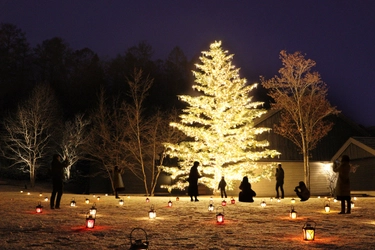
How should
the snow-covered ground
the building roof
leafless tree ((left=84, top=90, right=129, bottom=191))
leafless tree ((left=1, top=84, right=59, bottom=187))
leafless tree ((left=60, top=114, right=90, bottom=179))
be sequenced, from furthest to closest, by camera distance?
1. leafless tree ((left=60, top=114, right=90, bottom=179))
2. leafless tree ((left=1, top=84, right=59, bottom=187))
3. leafless tree ((left=84, top=90, right=129, bottom=191))
4. the building roof
5. the snow-covered ground

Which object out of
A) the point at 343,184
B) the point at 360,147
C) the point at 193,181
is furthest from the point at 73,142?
the point at 343,184

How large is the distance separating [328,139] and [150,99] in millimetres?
28500

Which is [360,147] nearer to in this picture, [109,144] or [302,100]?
[302,100]

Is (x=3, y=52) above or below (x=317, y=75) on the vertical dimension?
above

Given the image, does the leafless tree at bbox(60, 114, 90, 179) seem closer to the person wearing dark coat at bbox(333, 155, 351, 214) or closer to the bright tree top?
the bright tree top

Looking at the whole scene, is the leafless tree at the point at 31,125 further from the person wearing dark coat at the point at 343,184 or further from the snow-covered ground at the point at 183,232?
the person wearing dark coat at the point at 343,184

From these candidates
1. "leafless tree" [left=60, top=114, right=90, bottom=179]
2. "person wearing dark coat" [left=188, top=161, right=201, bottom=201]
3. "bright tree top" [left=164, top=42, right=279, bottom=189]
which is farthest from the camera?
"leafless tree" [left=60, top=114, right=90, bottom=179]

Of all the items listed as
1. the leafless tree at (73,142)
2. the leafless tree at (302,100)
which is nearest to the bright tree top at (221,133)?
the leafless tree at (302,100)

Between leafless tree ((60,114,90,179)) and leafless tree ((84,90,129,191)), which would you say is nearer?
leafless tree ((84,90,129,191))

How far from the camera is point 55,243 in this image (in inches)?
334

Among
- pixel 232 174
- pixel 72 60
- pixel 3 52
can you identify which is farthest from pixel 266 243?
pixel 72 60

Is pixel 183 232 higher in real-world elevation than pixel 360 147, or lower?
lower

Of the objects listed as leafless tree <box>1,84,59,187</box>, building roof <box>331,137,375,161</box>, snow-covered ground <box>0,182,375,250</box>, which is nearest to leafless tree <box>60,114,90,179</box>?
leafless tree <box>1,84,59,187</box>

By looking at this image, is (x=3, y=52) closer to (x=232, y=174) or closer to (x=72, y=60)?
(x=72, y=60)
